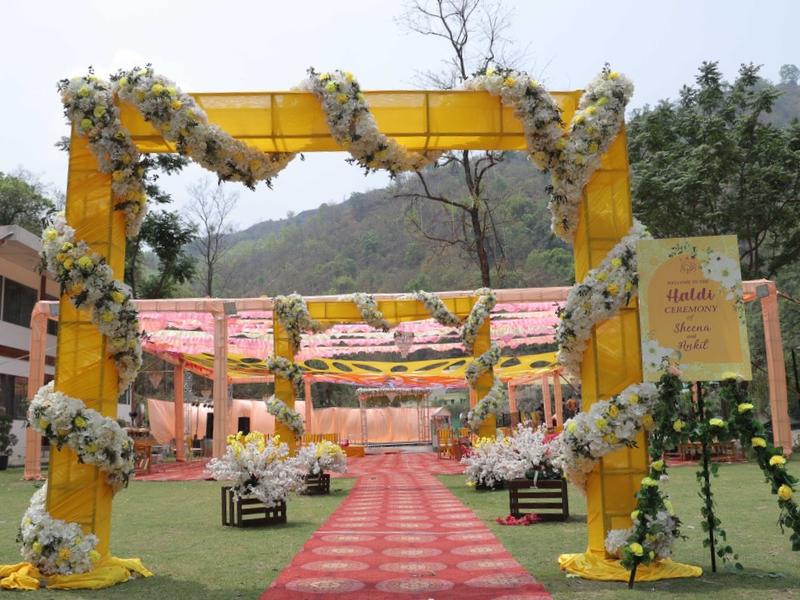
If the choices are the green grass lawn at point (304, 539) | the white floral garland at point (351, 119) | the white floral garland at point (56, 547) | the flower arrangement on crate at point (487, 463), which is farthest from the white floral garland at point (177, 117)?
the flower arrangement on crate at point (487, 463)

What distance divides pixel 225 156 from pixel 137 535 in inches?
153

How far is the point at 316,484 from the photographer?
10531 millimetres

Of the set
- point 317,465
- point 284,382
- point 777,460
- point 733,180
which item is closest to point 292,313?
point 284,382

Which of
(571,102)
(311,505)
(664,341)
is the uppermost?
(571,102)

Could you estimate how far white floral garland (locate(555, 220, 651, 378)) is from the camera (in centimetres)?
477

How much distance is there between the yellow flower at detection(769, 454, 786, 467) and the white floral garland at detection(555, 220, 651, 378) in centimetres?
135

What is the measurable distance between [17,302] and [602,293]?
18215 millimetres

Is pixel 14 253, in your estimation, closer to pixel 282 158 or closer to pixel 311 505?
pixel 311 505

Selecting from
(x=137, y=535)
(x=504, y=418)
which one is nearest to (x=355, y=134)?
(x=137, y=535)

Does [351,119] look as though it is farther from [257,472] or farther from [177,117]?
[257,472]

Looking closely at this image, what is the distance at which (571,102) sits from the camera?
5246 millimetres

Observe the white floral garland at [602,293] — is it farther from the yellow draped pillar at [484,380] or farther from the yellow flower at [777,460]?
the yellow draped pillar at [484,380]

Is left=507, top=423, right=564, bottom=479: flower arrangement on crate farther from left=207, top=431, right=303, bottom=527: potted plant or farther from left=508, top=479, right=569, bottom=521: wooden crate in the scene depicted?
left=207, top=431, right=303, bottom=527: potted plant

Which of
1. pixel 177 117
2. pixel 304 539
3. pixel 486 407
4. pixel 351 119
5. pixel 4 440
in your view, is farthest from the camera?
pixel 4 440
